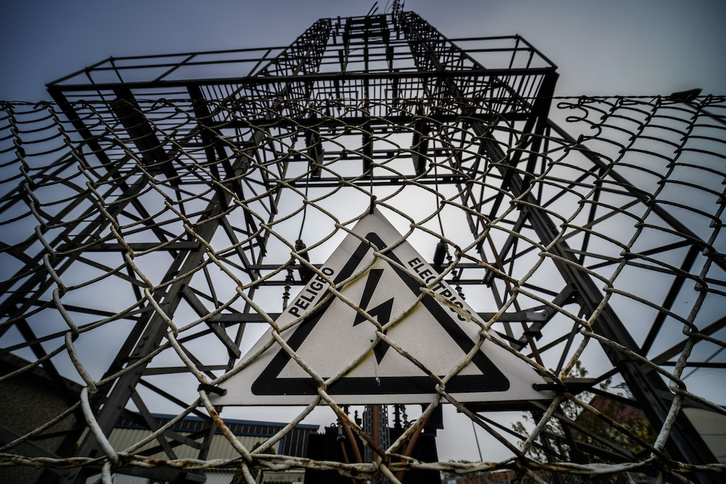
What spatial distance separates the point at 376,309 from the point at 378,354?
190mm

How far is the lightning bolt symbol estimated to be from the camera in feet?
3.41

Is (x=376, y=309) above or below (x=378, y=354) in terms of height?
above

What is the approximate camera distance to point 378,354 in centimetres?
103

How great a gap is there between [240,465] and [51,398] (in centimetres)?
442

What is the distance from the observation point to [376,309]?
116 centimetres

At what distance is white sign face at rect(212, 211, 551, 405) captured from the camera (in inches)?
37.9

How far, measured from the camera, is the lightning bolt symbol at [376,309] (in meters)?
1.04

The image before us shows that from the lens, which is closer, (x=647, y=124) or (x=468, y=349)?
(x=468, y=349)

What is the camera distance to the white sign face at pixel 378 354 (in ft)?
3.16

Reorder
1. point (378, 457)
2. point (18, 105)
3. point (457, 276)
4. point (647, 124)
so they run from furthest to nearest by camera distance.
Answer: point (457, 276)
point (18, 105)
point (647, 124)
point (378, 457)

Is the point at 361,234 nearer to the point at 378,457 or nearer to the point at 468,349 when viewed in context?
the point at 468,349

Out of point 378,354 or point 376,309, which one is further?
point 376,309

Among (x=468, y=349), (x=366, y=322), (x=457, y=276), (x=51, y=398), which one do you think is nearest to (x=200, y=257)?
(x=51, y=398)

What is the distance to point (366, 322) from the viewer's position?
3.60 ft
